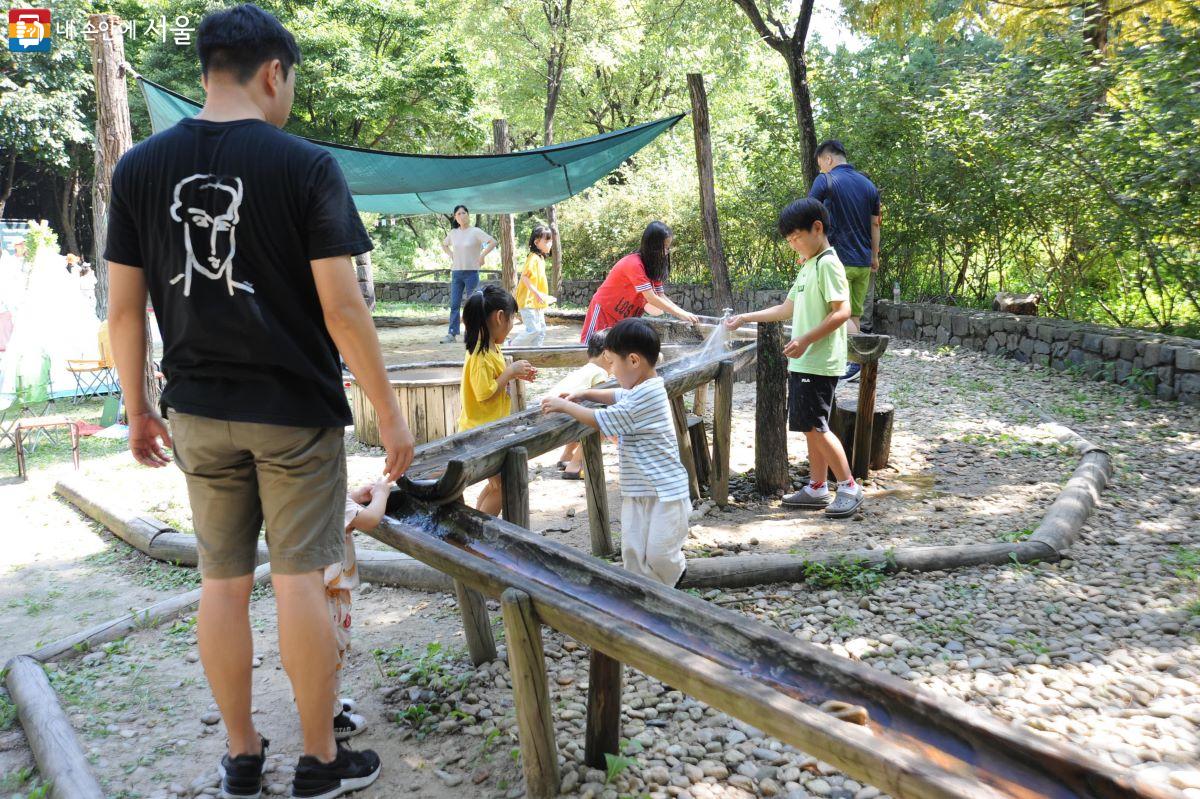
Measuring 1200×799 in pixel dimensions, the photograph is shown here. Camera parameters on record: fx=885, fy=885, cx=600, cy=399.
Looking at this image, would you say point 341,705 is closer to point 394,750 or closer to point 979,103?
point 394,750

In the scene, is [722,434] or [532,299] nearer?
[722,434]

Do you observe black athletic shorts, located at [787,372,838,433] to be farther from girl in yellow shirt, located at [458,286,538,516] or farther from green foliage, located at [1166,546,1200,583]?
green foliage, located at [1166,546,1200,583]

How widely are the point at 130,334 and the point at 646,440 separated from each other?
158 cm

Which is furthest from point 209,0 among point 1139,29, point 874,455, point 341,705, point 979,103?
point 341,705

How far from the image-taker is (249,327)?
1829 mm

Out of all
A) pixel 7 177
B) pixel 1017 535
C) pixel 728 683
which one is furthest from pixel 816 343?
pixel 7 177

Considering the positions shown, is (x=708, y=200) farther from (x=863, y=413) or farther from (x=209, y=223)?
(x=209, y=223)

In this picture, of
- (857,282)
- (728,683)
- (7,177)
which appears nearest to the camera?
(728,683)

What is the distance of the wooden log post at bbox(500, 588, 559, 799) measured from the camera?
200 cm

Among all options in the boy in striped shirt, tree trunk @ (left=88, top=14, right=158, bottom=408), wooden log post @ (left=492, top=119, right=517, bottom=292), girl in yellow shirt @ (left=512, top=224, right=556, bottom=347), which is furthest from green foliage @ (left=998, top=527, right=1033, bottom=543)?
wooden log post @ (left=492, top=119, right=517, bottom=292)

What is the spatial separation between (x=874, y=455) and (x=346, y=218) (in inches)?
156

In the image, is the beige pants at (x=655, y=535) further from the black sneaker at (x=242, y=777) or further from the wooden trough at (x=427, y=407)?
the wooden trough at (x=427, y=407)

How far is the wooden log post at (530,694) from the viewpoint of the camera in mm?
2002

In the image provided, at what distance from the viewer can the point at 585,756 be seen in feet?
7.52
